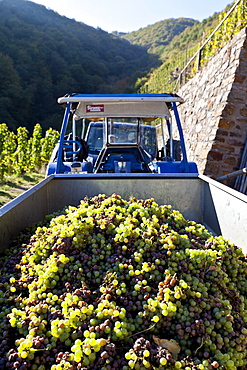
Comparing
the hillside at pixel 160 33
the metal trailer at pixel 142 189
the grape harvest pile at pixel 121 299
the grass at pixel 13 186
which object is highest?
the hillside at pixel 160 33

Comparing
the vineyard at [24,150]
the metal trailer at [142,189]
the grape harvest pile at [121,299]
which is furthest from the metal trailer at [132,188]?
the vineyard at [24,150]

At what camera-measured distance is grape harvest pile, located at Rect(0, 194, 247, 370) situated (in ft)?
4.77

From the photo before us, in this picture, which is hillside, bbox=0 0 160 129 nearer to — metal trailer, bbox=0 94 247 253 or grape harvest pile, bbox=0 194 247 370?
metal trailer, bbox=0 94 247 253

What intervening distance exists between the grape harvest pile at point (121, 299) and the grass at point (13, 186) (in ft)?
21.5

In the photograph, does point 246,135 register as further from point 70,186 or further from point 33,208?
point 33,208

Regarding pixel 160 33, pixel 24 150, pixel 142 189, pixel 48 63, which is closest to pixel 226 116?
pixel 142 189

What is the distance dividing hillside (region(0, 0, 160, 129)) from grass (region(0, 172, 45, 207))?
1035 inches

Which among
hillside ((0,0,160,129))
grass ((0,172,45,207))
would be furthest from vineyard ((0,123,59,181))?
hillside ((0,0,160,129))

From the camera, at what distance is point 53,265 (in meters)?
1.91

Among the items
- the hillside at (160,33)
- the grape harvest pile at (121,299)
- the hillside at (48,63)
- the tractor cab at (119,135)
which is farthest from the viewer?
the hillside at (160,33)

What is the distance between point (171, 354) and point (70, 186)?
2679mm

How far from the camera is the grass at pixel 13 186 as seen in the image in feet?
29.4

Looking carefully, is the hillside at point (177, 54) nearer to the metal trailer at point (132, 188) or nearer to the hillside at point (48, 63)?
the hillside at point (48, 63)

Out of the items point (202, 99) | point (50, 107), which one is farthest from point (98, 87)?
point (202, 99)
